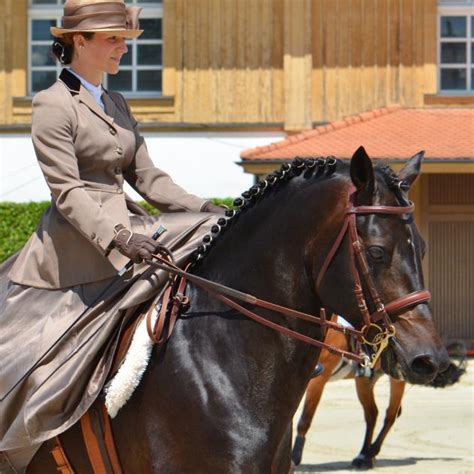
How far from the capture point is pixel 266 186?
4.93m

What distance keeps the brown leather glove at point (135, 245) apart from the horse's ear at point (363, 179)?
0.82 meters

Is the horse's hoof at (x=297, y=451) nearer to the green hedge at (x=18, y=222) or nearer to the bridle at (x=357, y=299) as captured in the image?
the bridle at (x=357, y=299)

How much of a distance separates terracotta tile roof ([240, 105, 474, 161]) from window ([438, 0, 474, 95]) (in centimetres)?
63

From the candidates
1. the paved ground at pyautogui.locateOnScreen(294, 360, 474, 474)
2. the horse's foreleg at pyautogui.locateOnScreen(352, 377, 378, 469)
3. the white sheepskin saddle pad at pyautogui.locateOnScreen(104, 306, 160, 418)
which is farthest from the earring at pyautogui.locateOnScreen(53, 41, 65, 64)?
the horse's foreleg at pyautogui.locateOnScreen(352, 377, 378, 469)

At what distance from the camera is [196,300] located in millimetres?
4977

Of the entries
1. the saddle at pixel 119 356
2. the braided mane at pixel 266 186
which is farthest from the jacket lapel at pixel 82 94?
the saddle at pixel 119 356

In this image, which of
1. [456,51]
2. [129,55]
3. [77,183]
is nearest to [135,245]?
[77,183]

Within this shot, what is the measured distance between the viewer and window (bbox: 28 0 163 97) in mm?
21703

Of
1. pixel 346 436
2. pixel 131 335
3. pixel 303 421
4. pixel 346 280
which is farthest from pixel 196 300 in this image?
pixel 346 436

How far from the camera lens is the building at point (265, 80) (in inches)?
820

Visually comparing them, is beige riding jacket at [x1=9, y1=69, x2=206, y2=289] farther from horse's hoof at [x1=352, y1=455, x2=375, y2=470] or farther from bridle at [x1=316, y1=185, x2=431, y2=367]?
horse's hoof at [x1=352, y1=455, x2=375, y2=470]

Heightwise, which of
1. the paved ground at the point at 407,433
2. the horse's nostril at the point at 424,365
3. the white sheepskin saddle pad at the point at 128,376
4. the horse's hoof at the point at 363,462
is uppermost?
the horse's nostril at the point at 424,365

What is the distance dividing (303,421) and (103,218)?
19.2 feet

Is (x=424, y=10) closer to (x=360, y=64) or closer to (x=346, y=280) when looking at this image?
(x=360, y=64)
